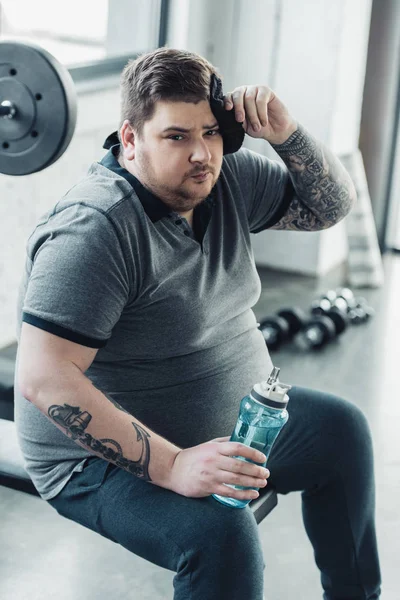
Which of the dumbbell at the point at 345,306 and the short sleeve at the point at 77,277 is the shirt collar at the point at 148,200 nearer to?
the short sleeve at the point at 77,277

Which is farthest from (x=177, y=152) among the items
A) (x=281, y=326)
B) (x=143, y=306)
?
(x=281, y=326)

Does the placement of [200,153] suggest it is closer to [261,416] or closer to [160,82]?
[160,82]

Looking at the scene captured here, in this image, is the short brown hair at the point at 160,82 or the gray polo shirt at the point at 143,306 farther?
the short brown hair at the point at 160,82

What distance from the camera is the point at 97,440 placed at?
126cm

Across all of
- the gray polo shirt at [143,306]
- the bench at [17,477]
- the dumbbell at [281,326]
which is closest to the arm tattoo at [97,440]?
the gray polo shirt at [143,306]

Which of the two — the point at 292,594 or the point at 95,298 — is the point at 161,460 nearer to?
the point at 95,298

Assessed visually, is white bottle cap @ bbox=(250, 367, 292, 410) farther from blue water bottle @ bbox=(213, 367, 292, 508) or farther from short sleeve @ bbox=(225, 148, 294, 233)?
short sleeve @ bbox=(225, 148, 294, 233)

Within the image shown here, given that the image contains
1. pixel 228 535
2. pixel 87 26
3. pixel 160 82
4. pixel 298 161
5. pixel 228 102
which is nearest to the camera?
pixel 228 535

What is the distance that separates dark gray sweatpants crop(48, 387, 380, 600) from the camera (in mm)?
1194

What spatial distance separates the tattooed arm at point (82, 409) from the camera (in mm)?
1221

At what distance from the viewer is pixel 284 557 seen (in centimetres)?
190

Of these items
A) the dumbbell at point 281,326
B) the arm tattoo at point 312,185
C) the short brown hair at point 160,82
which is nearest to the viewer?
the short brown hair at point 160,82

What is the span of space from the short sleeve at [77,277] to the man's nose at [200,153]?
19 centimetres

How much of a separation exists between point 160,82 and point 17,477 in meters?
0.74
